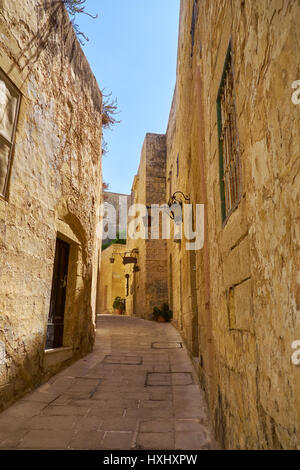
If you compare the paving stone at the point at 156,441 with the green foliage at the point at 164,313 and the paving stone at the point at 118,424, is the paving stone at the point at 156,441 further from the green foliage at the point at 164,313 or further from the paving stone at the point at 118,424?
the green foliage at the point at 164,313

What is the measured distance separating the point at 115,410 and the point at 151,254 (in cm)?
998

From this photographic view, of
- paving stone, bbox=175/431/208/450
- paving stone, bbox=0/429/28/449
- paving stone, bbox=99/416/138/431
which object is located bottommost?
paving stone, bbox=0/429/28/449

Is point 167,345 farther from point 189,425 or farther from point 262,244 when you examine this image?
point 262,244

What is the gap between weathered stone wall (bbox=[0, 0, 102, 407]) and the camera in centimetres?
326

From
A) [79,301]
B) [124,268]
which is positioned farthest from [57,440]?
[124,268]

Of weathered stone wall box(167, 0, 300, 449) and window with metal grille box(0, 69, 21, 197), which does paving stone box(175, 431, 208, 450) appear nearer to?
weathered stone wall box(167, 0, 300, 449)

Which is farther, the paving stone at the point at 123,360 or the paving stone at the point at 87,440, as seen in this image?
the paving stone at the point at 123,360

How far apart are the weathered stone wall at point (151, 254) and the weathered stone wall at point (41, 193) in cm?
686

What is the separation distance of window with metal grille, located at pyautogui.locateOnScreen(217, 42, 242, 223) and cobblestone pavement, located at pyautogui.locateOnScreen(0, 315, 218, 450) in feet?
5.77

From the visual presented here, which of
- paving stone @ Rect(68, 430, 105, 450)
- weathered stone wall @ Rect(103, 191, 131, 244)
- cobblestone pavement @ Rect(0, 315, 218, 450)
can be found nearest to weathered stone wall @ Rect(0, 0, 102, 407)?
cobblestone pavement @ Rect(0, 315, 218, 450)

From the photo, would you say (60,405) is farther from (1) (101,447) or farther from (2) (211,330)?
(2) (211,330)

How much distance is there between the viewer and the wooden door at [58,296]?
468 cm

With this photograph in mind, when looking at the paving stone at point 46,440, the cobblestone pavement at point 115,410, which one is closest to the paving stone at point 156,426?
the cobblestone pavement at point 115,410

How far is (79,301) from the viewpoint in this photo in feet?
17.5
